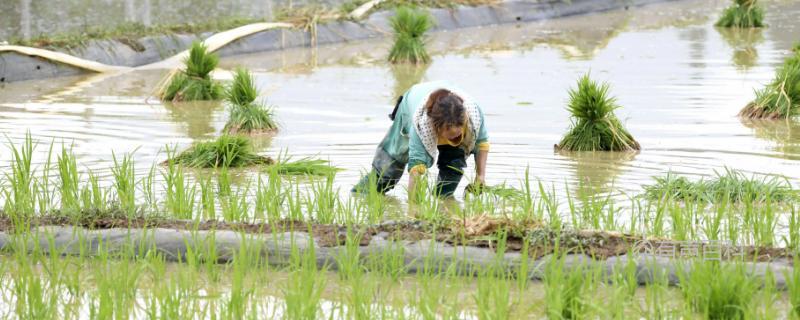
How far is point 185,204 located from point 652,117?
15.3 feet

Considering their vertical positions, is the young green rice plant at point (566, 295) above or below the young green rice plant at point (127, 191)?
below

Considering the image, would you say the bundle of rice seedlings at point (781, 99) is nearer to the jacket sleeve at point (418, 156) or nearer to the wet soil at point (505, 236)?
the jacket sleeve at point (418, 156)

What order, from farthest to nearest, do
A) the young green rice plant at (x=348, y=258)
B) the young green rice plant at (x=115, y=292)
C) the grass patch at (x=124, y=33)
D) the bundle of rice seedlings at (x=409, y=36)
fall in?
the bundle of rice seedlings at (x=409, y=36), the grass patch at (x=124, y=33), the young green rice plant at (x=348, y=258), the young green rice plant at (x=115, y=292)

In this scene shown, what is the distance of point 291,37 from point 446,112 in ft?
29.8

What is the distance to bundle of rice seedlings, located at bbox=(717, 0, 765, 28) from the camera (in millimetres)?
15641

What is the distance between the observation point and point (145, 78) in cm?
1195

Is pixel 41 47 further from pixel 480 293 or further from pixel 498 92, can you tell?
pixel 480 293

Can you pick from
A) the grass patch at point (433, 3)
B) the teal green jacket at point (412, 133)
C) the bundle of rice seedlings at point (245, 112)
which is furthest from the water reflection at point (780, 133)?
the grass patch at point (433, 3)

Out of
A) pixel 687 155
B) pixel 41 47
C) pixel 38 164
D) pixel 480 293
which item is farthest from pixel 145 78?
pixel 480 293

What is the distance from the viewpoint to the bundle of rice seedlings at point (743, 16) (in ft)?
51.3

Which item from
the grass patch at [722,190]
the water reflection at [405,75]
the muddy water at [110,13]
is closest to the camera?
the grass patch at [722,190]

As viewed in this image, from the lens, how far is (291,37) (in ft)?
47.4

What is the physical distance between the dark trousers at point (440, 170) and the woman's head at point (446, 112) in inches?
19.6

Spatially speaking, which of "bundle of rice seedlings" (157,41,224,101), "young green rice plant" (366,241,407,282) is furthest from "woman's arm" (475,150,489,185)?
"bundle of rice seedlings" (157,41,224,101)
